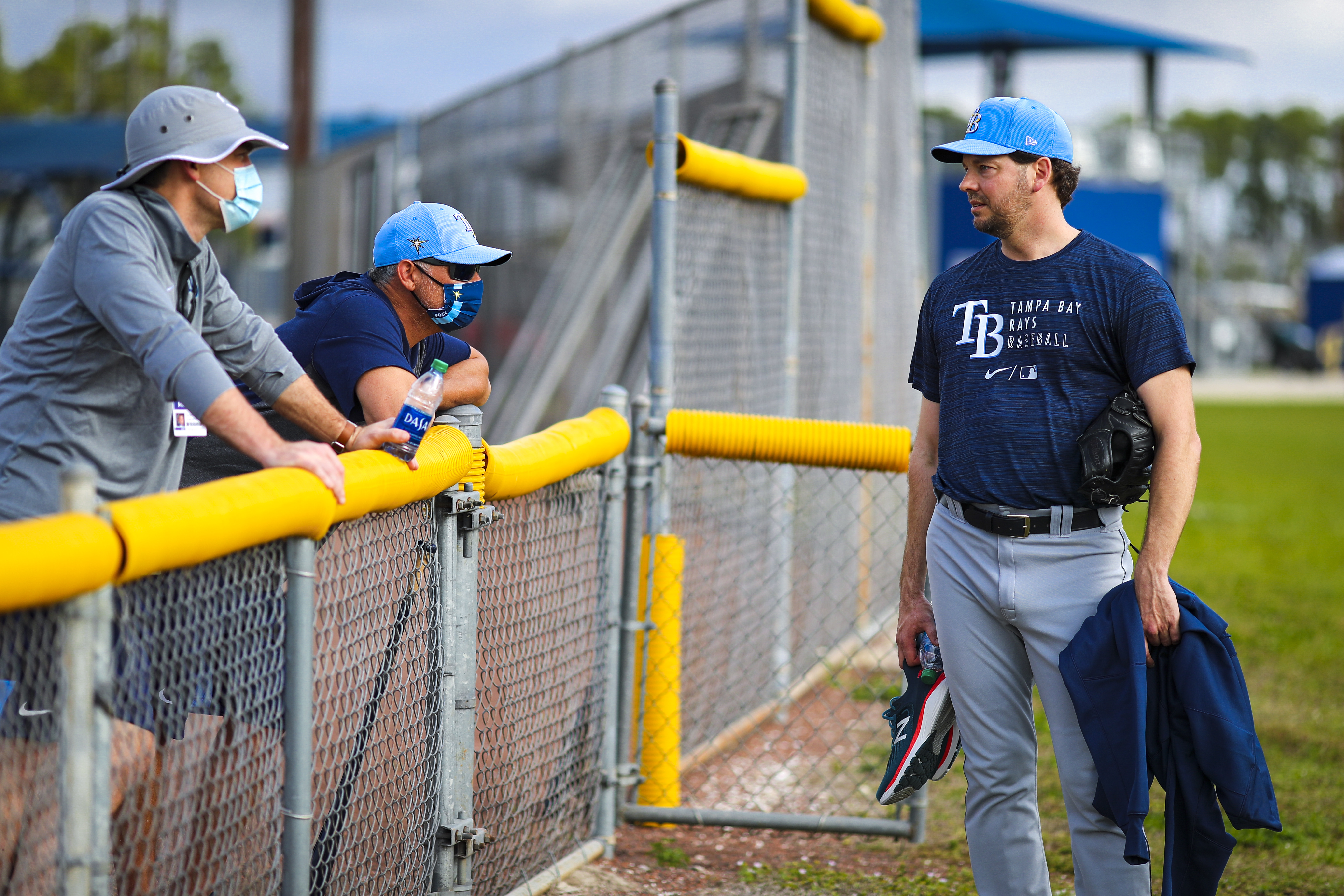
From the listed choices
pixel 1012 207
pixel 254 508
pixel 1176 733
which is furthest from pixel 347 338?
pixel 1176 733

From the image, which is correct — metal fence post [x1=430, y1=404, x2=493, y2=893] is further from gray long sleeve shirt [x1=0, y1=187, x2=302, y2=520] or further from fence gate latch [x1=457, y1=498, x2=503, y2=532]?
gray long sleeve shirt [x1=0, y1=187, x2=302, y2=520]

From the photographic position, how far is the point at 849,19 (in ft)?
19.3

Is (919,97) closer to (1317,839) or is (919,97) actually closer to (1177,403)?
(1317,839)

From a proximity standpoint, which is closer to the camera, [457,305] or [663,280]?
[457,305]

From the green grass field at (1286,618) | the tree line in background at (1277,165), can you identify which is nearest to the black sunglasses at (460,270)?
the green grass field at (1286,618)

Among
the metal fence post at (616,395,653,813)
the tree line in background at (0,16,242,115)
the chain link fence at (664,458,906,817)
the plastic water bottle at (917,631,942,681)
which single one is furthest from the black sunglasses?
the tree line in background at (0,16,242,115)

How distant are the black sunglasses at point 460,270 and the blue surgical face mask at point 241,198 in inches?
24.6

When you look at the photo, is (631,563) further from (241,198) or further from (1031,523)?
(241,198)

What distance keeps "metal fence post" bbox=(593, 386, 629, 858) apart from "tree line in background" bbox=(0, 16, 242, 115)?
1027 inches

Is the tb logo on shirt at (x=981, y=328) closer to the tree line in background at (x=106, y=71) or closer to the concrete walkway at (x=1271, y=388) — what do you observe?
the tree line in background at (x=106, y=71)

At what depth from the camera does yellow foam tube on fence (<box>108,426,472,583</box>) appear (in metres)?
1.88

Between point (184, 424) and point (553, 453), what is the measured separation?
0.95 meters

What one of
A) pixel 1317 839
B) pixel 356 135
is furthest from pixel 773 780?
pixel 356 135

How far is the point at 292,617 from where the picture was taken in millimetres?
2299
